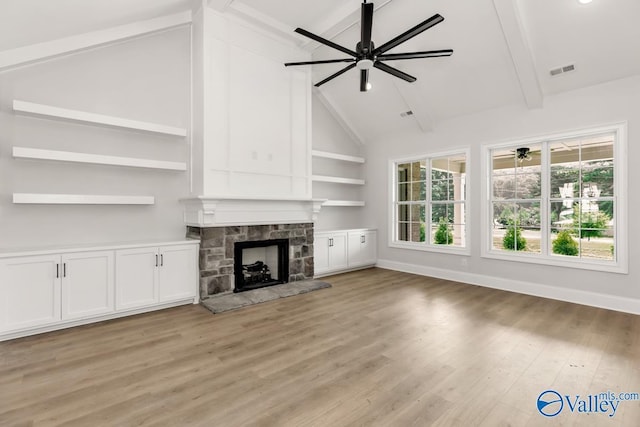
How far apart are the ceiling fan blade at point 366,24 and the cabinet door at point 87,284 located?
12.4ft

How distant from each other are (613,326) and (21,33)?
7266 mm

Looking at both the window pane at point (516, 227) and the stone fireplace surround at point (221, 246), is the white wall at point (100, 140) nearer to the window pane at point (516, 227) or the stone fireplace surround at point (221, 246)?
the stone fireplace surround at point (221, 246)

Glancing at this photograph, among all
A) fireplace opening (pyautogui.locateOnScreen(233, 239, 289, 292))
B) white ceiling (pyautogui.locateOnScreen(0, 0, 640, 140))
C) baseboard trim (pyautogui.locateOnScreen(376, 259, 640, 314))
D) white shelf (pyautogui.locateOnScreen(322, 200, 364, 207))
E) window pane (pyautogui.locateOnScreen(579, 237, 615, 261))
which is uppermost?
white ceiling (pyautogui.locateOnScreen(0, 0, 640, 140))

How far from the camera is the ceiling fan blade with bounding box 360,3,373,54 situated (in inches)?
122

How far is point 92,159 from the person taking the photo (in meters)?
3.75

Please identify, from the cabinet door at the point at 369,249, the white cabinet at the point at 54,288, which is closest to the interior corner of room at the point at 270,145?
the white cabinet at the point at 54,288

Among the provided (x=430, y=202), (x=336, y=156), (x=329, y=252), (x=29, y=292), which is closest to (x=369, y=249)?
(x=329, y=252)

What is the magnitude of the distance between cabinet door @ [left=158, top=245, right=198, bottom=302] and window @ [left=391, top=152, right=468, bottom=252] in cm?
416

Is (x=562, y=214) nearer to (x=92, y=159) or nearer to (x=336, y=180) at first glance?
(x=336, y=180)

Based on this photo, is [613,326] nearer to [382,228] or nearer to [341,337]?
[341,337]

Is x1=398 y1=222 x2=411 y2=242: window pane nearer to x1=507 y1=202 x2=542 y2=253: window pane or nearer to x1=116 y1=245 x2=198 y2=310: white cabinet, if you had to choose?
x1=507 y1=202 x2=542 y2=253: window pane

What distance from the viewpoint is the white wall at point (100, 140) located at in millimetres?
3555

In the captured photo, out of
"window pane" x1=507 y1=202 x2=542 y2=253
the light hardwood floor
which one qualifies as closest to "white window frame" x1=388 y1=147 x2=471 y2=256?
"window pane" x1=507 y1=202 x2=542 y2=253

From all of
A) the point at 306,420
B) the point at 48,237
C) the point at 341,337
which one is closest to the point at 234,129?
the point at 48,237
